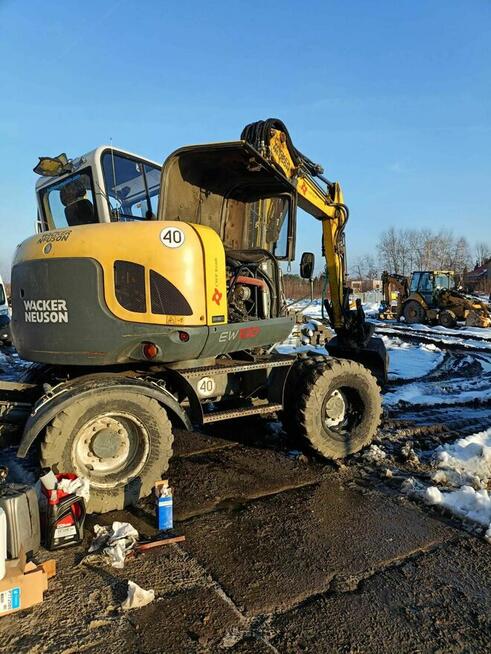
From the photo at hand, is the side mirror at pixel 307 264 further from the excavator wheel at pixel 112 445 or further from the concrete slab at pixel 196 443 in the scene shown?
the excavator wheel at pixel 112 445

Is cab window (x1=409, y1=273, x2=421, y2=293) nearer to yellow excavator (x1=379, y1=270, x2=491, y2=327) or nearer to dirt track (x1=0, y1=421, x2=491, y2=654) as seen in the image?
yellow excavator (x1=379, y1=270, x2=491, y2=327)

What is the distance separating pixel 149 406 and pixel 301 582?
1.80 metres

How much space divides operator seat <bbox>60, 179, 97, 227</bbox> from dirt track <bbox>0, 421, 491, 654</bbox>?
286 centimetres

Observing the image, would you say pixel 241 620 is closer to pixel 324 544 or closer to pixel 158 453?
pixel 324 544

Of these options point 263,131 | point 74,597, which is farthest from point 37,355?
point 263,131

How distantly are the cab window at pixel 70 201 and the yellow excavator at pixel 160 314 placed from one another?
0.8 inches

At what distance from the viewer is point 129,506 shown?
3832 millimetres

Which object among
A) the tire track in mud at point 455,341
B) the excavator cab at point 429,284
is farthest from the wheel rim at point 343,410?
the excavator cab at point 429,284

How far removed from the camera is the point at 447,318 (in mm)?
21844

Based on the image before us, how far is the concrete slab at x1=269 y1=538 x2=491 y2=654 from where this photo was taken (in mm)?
2354

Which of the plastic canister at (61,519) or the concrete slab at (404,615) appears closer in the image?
the concrete slab at (404,615)

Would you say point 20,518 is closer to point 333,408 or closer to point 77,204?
→ point 77,204

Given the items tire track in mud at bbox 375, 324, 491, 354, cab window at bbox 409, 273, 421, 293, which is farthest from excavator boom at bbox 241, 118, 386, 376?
cab window at bbox 409, 273, 421, 293

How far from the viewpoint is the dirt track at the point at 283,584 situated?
2383 millimetres
